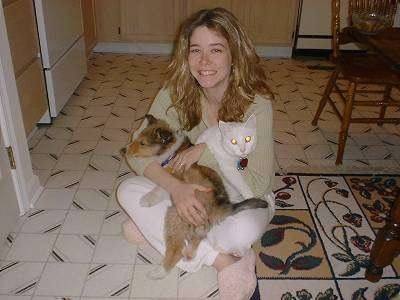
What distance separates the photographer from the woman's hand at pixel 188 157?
4.65ft

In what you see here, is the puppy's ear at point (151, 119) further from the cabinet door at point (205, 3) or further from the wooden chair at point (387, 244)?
the cabinet door at point (205, 3)

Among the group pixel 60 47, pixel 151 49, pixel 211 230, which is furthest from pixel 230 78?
pixel 151 49

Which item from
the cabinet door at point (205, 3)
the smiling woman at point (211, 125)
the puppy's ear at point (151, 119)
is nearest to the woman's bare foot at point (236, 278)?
the smiling woman at point (211, 125)

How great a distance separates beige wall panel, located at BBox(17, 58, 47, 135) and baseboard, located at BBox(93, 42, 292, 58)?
1.71 m

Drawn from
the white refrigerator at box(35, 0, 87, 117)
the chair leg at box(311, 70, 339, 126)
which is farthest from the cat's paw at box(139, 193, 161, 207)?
the chair leg at box(311, 70, 339, 126)

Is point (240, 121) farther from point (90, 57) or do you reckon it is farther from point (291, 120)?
point (90, 57)

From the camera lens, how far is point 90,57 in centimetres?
382

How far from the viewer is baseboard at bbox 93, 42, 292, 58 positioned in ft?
13.0

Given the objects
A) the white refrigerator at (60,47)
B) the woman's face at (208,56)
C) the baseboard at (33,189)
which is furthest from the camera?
the white refrigerator at (60,47)

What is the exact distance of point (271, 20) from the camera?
3.78 metres

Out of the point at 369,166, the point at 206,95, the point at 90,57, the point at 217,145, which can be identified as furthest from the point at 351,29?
the point at 90,57

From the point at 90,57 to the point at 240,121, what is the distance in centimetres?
279

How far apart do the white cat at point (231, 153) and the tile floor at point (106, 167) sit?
342 millimetres

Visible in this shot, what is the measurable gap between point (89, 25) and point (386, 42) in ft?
8.60
